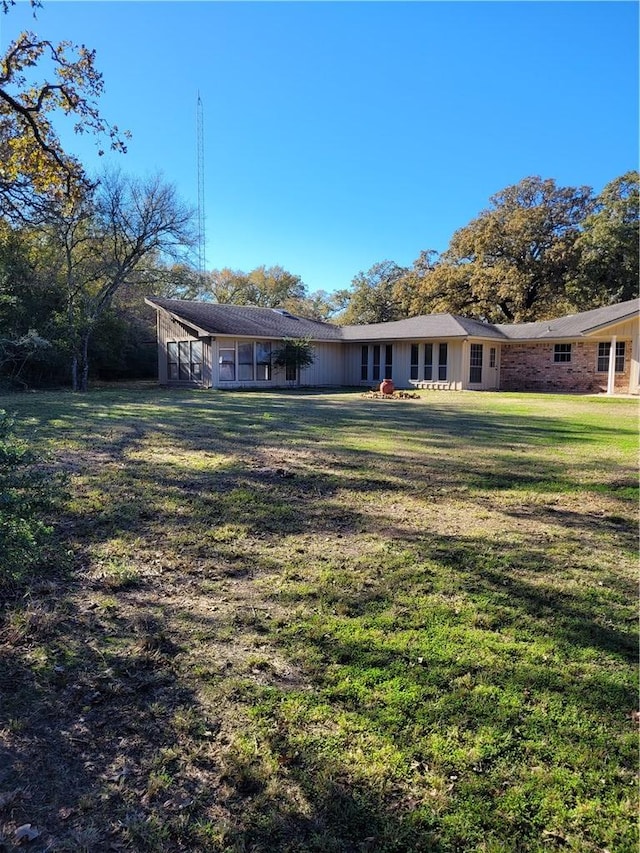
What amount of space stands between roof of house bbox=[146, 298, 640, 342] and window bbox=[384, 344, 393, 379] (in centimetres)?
76

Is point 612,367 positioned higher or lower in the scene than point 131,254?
lower

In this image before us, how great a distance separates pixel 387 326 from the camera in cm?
2633

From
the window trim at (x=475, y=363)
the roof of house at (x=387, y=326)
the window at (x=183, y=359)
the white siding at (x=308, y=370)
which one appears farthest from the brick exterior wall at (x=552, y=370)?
the window at (x=183, y=359)

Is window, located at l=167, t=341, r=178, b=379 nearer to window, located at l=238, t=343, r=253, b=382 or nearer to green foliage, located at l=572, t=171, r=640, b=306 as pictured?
window, located at l=238, t=343, r=253, b=382

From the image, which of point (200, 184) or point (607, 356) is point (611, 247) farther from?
point (200, 184)

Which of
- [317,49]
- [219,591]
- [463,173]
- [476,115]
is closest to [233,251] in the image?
[463,173]

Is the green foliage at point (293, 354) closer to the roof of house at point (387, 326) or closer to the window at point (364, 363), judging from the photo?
the roof of house at point (387, 326)

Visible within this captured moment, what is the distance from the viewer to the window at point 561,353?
75.6 ft

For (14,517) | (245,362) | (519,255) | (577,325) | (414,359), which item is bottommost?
(14,517)

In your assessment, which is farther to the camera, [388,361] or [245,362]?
[388,361]

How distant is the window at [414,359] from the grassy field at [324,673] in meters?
18.8

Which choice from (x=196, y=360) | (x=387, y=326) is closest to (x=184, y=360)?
(x=196, y=360)

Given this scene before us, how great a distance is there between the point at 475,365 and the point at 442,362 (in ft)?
4.95

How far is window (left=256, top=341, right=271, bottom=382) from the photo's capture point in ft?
77.6
